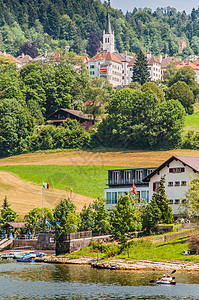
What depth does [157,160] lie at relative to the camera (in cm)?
15288

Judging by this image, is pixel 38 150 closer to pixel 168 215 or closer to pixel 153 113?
pixel 153 113

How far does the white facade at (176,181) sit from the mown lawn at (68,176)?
39.6 metres

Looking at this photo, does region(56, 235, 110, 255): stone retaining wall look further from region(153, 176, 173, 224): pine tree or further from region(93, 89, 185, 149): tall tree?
region(93, 89, 185, 149): tall tree

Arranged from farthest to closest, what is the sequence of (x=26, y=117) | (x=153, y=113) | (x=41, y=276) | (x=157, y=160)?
1. (x=26, y=117)
2. (x=153, y=113)
3. (x=157, y=160)
4. (x=41, y=276)

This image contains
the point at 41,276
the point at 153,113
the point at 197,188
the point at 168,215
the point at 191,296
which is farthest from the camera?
the point at 153,113

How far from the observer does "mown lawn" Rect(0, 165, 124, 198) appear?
13575 centimetres

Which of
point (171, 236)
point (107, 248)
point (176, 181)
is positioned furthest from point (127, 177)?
point (107, 248)

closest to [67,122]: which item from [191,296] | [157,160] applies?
[157,160]

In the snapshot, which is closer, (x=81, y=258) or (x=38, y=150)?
(x=81, y=258)

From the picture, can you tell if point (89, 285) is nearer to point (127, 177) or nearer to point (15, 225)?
point (15, 225)

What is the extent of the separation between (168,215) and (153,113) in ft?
306

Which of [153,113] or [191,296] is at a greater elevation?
[153,113]

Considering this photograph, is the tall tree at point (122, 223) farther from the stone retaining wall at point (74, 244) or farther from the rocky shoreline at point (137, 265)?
the stone retaining wall at point (74, 244)

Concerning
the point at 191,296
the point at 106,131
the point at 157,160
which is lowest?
the point at 191,296
